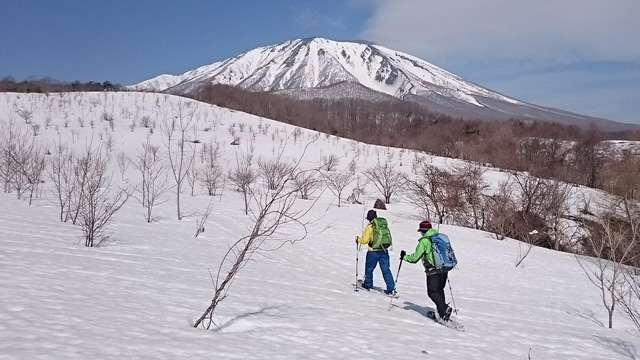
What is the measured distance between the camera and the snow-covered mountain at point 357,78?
133250mm

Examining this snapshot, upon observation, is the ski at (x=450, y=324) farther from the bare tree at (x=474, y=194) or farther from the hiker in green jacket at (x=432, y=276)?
the bare tree at (x=474, y=194)

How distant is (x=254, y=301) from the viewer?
6336 millimetres

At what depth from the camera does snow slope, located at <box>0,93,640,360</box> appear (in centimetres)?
412

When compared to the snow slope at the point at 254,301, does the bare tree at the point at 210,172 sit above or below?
above

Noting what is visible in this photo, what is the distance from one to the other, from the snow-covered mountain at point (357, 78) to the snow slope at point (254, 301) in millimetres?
105613

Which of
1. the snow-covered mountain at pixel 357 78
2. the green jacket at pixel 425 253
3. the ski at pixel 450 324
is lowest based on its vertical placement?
the ski at pixel 450 324

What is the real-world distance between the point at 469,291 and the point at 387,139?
4709cm

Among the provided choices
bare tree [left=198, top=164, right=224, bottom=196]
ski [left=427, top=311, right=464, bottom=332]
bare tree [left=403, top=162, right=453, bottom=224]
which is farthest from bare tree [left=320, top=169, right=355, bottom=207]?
ski [left=427, top=311, right=464, bottom=332]

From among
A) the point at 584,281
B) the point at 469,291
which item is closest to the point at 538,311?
the point at 469,291

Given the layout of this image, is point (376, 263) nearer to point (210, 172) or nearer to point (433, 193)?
point (433, 193)

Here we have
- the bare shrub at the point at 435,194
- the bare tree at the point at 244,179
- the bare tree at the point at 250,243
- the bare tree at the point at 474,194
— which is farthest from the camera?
the bare shrub at the point at 435,194

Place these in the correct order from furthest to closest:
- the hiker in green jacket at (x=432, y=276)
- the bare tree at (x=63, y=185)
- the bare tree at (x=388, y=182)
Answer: the bare tree at (x=388, y=182) < the bare tree at (x=63, y=185) < the hiker in green jacket at (x=432, y=276)

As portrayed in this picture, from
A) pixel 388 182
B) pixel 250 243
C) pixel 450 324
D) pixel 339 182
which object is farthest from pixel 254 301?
pixel 388 182

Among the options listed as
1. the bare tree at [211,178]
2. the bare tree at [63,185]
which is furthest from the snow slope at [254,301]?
the bare tree at [211,178]
